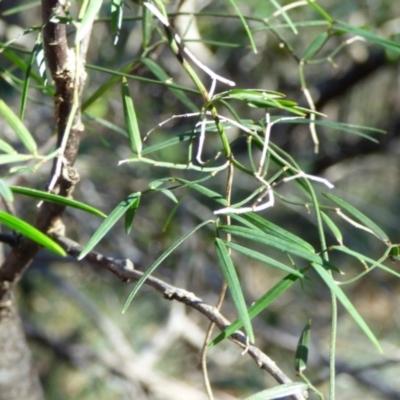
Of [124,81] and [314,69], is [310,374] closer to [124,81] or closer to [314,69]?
[314,69]

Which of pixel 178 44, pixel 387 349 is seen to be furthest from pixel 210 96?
pixel 387 349

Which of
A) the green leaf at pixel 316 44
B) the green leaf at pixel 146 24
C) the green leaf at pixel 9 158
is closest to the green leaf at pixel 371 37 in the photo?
the green leaf at pixel 316 44

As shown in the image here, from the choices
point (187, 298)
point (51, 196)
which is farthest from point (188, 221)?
point (51, 196)

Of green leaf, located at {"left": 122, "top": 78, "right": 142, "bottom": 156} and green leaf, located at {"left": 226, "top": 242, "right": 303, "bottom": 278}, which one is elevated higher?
green leaf, located at {"left": 122, "top": 78, "right": 142, "bottom": 156}

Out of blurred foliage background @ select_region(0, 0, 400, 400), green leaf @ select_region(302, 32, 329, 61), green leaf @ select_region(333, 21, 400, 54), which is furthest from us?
blurred foliage background @ select_region(0, 0, 400, 400)

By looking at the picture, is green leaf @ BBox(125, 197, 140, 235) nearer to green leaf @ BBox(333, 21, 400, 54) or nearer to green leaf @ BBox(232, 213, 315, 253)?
green leaf @ BBox(232, 213, 315, 253)

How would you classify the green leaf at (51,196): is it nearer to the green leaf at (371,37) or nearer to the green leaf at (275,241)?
the green leaf at (275,241)

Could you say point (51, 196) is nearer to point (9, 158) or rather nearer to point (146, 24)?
point (9, 158)

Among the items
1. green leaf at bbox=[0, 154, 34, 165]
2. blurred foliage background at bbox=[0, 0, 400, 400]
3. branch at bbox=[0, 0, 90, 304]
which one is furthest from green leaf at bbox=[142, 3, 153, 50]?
blurred foliage background at bbox=[0, 0, 400, 400]

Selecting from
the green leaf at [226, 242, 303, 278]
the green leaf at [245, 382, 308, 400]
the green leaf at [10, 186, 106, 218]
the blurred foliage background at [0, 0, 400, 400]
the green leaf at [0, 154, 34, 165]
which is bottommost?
the blurred foliage background at [0, 0, 400, 400]
